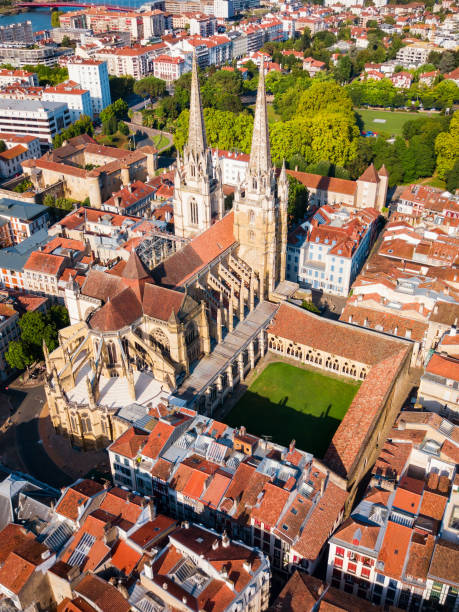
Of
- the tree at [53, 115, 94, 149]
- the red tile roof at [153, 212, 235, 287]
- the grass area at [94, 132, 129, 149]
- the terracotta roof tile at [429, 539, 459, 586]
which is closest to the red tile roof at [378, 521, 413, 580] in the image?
the terracotta roof tile at [429, 539, 459, 586]

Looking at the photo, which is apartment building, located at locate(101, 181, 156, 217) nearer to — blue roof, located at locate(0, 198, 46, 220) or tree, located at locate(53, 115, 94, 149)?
blue roof, located at locate(0, 198, 46, 220)

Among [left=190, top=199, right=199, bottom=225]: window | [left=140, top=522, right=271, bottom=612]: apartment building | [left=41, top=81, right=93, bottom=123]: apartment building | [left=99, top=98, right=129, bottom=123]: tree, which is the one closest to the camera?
[left=140, top=522, right=271, bottom=612]: apartment building

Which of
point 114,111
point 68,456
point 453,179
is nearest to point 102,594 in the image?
point 68,456

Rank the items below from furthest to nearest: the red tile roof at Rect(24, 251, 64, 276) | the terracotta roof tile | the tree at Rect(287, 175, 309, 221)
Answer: the tree at Rect(287, 175, 309, 221) → the red tile roof at Rect(24, 251, 64, 276) → the terracotta roof tile

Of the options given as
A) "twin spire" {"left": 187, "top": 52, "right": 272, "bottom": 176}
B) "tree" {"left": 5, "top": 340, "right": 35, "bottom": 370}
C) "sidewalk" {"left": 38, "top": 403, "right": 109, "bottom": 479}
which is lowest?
"sidewalk" {"left": 38, "top": 403, "right": 109, "bottom": 479}

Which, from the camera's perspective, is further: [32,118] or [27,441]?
[32,118]

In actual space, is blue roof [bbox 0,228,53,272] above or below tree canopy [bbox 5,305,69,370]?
above

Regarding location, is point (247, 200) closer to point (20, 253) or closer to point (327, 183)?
point (20, 253)
